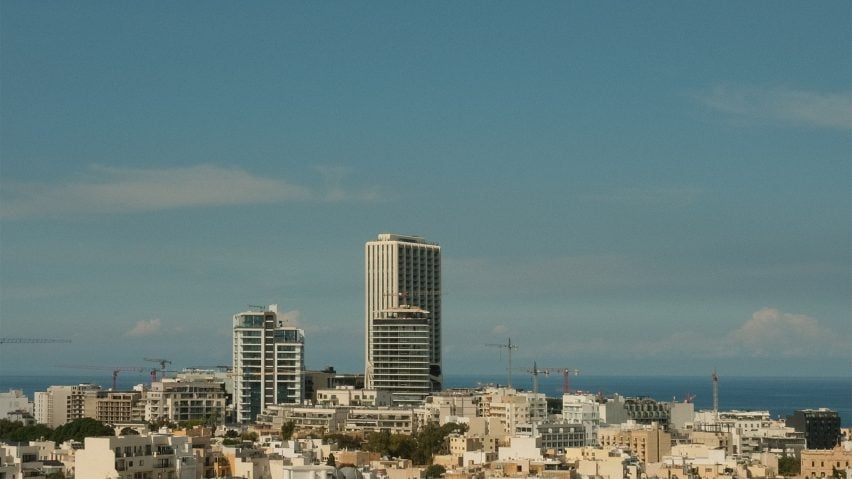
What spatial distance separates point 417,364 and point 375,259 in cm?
1576

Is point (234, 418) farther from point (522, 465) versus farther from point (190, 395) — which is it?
point (522, 465)

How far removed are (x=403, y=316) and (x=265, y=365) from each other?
12.0 meters

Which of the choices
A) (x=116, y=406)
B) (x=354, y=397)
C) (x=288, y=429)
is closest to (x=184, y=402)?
(x=116, y=406)

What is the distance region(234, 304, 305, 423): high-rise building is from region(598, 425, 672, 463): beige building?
32.0 meters

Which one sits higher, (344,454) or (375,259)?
Result: (375,259)

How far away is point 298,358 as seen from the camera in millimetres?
109062

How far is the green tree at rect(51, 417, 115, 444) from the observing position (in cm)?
7406

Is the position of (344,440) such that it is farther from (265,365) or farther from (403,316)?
(403,316)

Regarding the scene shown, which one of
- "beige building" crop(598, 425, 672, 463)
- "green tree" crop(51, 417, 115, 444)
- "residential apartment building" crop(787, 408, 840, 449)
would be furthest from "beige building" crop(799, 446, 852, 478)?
"green tree" crop(51, 417, 115, 444)

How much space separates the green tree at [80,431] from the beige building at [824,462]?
30431 mm

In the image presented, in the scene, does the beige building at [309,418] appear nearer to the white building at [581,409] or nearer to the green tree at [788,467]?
the white building at [581,409]

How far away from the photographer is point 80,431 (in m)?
76.1

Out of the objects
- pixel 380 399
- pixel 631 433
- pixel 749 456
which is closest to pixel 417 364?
pixel 380 399

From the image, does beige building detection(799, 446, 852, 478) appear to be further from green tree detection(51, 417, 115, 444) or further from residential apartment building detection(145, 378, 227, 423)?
residential apartment building detection(145, 378, 227, 423)
